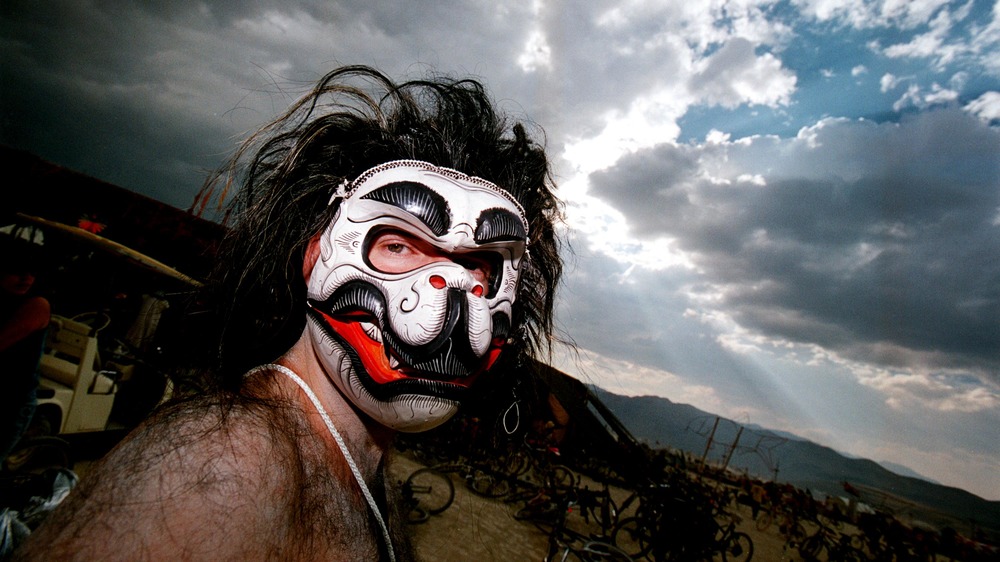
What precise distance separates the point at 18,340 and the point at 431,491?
244 inches

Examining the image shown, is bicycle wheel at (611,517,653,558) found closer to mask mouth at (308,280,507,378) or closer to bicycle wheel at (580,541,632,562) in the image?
bicycle wheel at (580,541,632,562)

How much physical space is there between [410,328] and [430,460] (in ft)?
33.8

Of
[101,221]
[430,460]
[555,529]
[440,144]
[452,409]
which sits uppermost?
[440,144]

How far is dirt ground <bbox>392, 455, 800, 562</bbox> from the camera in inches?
248

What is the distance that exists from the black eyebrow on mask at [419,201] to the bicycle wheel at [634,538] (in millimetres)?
6957

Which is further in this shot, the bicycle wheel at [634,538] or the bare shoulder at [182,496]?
the bicycle wheel at [634,538]

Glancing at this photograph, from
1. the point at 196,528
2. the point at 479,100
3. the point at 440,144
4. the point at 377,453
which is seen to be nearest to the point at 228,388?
the point at 196,528

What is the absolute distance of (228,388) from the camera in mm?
1217

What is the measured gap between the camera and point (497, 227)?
164 cm

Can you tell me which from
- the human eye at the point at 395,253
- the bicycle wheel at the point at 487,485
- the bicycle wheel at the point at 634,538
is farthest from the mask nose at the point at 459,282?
the bicycle wheel at the point at 487,485

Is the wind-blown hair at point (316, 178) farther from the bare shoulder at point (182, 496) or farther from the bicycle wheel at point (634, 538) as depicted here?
the bicycle wheel at point (634, 538)

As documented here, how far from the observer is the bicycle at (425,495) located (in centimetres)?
689

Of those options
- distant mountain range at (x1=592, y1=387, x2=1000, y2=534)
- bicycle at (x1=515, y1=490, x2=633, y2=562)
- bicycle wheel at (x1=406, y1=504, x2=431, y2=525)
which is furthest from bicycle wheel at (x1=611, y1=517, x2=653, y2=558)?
distant mountain range at (x1=592, y1=387, x2=1000, y2=534)

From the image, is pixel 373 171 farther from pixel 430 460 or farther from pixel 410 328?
pixel 430 460
